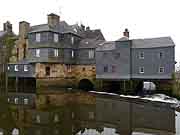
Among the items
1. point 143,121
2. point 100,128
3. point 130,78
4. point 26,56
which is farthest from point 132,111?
point 26,56

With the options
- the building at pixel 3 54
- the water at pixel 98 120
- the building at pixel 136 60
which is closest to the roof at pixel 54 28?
the building at pixel 3 54

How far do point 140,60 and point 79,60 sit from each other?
11.6 m

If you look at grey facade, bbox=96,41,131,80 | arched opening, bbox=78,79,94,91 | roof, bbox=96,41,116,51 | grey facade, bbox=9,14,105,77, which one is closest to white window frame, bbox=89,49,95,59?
grey facade, bbox=9,14,105,77

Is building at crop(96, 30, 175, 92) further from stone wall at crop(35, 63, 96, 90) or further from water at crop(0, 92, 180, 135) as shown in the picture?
water at crop(0, 92, 180, 135)

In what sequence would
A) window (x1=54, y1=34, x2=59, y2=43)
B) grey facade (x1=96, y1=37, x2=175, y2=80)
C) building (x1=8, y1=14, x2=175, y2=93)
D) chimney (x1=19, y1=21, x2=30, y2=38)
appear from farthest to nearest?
chimney (x1=19, y1=21, x2=30, y2=38) → window (x1=54, y1=34, x2=59, y2=43) → building (x1=8, y1=14, x2=175, y2=93) → grey facade (x1=96, y1=37, x2=175, y2=80)

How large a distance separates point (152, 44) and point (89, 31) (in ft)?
73.0

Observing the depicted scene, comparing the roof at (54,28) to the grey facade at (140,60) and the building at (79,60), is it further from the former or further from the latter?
the grey facade at (140,60)

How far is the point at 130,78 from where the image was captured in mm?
29891

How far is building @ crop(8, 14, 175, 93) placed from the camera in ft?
95.8

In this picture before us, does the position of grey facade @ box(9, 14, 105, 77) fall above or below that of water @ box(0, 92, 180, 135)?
above

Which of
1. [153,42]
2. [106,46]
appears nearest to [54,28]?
[106,46]

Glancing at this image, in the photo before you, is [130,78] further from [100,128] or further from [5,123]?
[5,123]

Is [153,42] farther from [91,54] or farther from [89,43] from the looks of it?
[89,43]

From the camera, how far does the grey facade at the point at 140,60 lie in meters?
28.2
